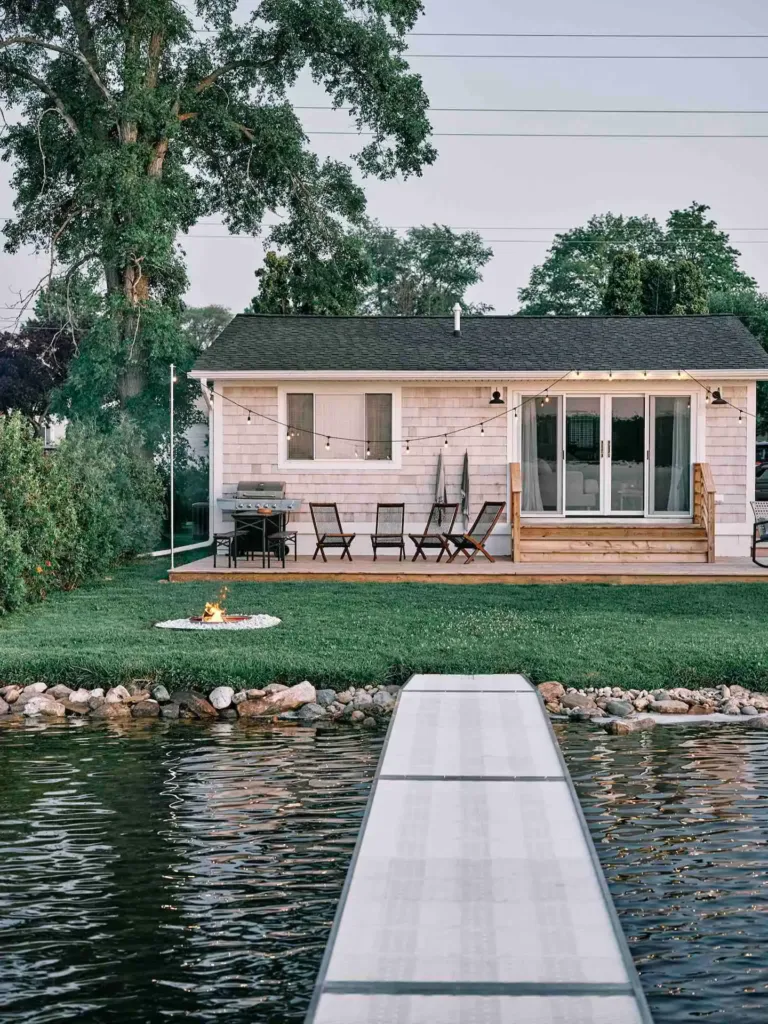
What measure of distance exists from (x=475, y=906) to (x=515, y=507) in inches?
486

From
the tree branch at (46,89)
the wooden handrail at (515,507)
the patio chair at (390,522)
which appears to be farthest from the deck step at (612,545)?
the tree branch at (46,89)

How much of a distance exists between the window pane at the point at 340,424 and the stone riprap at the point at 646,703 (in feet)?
27.6

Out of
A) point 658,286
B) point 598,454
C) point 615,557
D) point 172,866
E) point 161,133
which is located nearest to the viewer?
point 172,866

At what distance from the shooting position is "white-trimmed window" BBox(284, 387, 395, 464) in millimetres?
17344

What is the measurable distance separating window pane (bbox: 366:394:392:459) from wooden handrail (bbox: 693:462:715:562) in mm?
4124

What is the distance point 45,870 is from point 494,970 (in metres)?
2.86

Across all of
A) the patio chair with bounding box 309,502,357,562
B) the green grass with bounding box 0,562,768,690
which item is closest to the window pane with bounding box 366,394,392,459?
the patio chair with bounding box 309,502,357,562

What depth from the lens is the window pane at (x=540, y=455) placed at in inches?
691

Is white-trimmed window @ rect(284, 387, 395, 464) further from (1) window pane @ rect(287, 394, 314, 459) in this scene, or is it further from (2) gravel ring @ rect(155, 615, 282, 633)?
(2) gravel ring @ rect(155, 615, 282, 633)

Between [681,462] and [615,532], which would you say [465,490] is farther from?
[681,462]

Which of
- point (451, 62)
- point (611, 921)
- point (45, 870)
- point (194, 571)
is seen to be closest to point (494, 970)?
point (611, 921)

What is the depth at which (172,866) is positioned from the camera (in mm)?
5887

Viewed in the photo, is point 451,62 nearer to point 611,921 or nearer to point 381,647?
point 381,647

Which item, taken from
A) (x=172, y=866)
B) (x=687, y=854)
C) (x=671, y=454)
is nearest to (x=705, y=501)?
(x=671, y=454)
